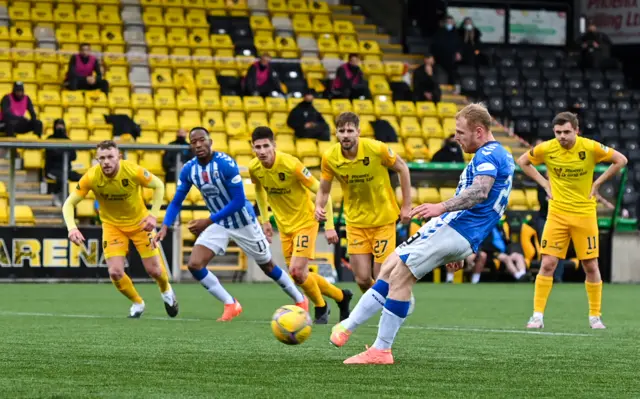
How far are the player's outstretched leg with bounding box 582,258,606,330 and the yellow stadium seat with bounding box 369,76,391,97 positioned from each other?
15.8 metres

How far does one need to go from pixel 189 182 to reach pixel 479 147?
208 inches

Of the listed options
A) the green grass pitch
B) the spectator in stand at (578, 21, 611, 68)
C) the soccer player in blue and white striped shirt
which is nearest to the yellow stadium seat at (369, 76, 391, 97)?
the spectator in stand at (578, 21, 611, 68)

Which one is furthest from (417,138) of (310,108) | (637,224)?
(637,224)

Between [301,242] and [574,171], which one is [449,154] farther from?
[301,242]

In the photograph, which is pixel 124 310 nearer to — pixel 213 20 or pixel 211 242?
pixel 211 242

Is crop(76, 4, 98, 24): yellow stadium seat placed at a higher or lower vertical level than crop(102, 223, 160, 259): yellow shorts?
higher

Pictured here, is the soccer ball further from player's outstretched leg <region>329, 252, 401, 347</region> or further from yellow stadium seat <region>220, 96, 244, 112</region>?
yellow stadium seat <region>220, 96, 244, 112</region>

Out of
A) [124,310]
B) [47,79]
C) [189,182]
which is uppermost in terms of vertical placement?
[47,79]

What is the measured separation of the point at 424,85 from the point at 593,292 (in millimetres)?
16062

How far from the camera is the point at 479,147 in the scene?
852cm

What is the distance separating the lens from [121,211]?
539 inches

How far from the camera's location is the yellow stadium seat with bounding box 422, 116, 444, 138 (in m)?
27.3

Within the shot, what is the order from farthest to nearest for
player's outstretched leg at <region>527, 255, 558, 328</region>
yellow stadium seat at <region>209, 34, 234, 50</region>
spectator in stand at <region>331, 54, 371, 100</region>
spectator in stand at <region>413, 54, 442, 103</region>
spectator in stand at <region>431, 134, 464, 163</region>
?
spectator in stand at <region>413, 54, 442, 103</region>, yellow stadium seat at <region>209, 34, 234, 50</region>, spectator in stand at <region>331, 54, 371, 100</region>, spectator in stand at <region>431, 134, 464, 163</region>, player's outstretched leg at <region>527, 255, 558, 328</region>

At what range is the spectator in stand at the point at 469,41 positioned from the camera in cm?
3075
